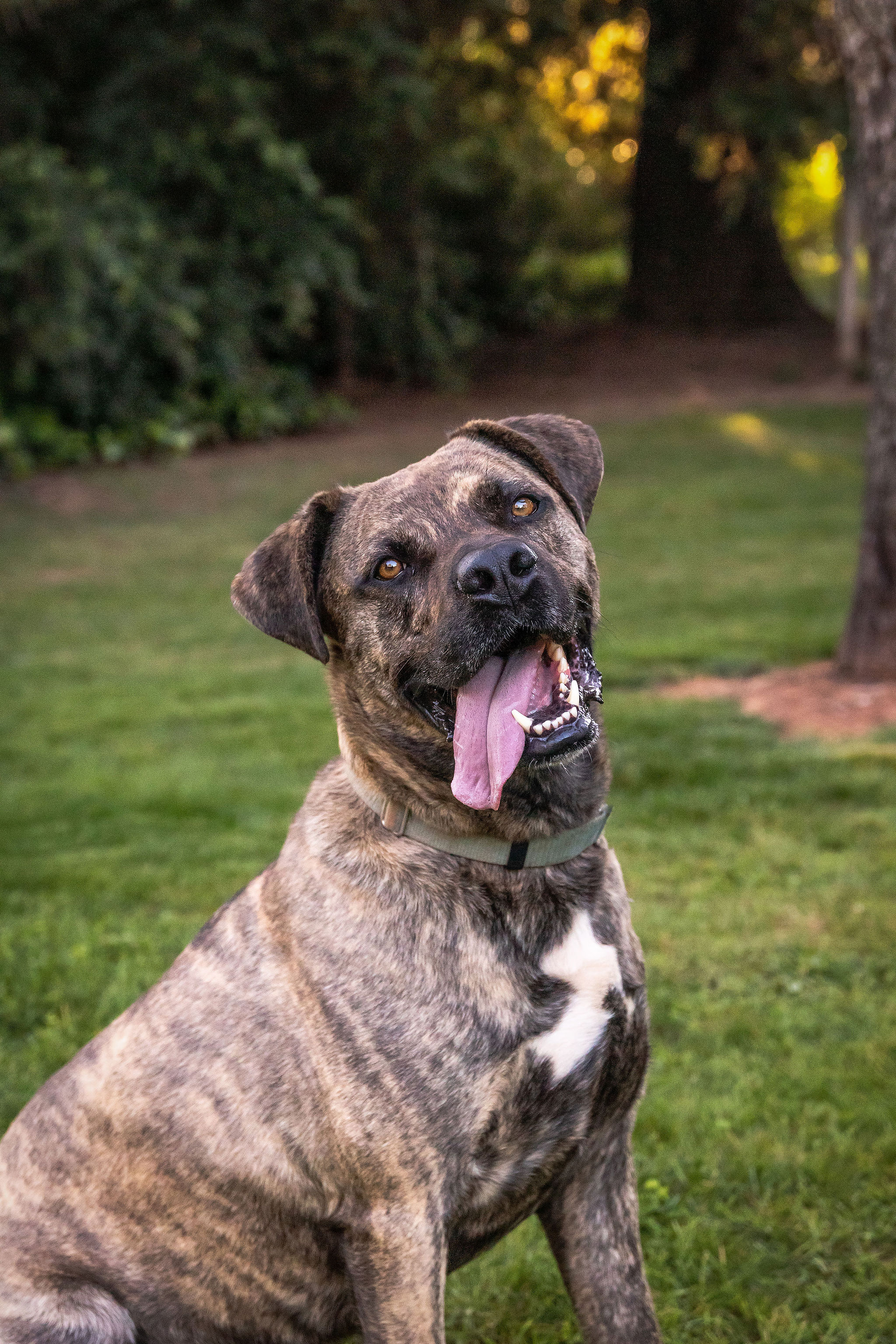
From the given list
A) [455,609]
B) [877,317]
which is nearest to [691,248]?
[877,317]

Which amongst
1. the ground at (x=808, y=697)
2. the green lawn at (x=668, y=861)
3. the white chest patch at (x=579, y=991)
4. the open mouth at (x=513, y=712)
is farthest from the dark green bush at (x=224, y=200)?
the white chest patch at (x=579, y=991)

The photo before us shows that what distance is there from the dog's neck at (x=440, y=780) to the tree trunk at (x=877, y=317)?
447 cm

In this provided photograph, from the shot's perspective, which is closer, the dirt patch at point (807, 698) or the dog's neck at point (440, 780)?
the dog's neck at point (440, 780)

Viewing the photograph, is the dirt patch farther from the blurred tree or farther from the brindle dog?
the blurred tree

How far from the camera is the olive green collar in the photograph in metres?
2.61

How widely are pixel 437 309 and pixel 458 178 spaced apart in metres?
1.88

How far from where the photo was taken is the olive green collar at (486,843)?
8.56 feet

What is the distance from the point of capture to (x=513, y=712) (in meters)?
2.58

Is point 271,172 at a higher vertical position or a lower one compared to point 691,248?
higher

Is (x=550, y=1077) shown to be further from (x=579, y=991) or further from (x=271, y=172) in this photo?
(x=271, y=172)

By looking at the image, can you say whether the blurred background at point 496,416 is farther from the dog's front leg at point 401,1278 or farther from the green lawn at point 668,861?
the dog's front leg at point 401,1278

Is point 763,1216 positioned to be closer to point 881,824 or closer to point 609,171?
point 881,824

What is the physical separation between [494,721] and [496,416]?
1476 cm

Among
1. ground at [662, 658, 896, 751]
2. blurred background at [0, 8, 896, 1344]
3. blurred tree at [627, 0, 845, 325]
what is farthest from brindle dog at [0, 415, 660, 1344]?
blurred tree at [627, 0, 845, 325]
